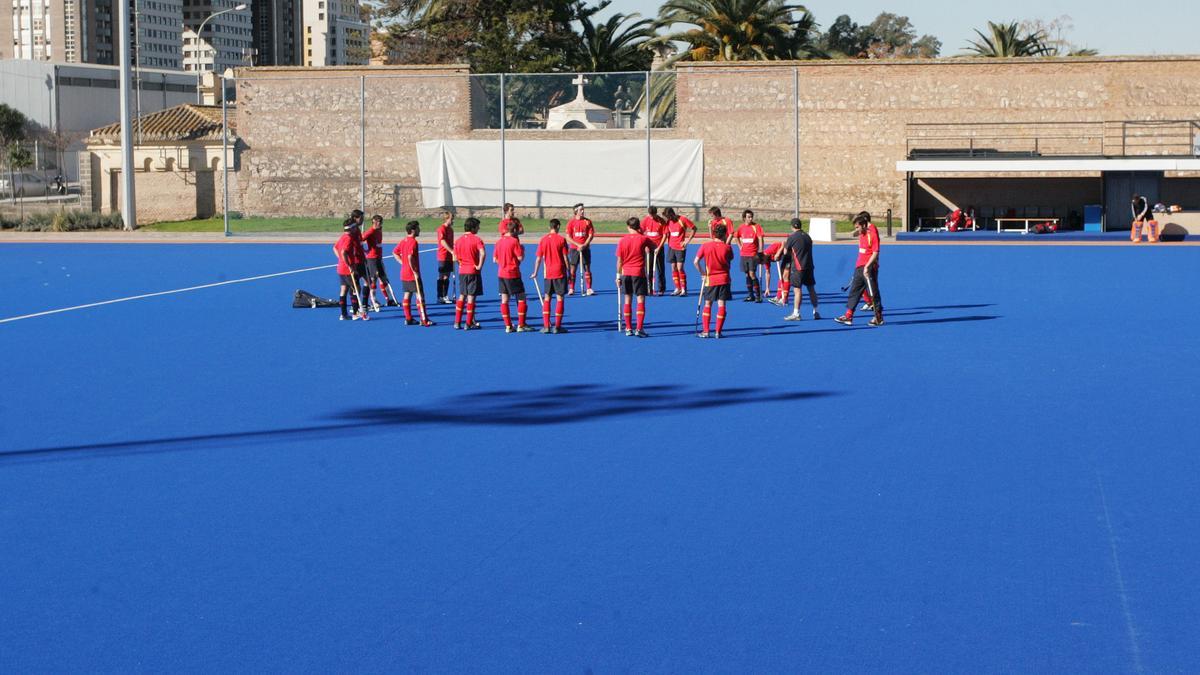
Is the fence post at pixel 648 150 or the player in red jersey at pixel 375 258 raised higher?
the fence post at pixel 648 150

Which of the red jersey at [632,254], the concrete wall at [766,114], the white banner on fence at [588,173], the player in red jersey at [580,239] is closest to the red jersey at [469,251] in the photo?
the red jersey at [632,254]

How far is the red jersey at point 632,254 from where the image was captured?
20.2 meters

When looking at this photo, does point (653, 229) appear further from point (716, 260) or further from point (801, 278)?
point (716, 260)

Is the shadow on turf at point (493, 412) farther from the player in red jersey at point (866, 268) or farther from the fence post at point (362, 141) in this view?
the fence post at point (362, 141)

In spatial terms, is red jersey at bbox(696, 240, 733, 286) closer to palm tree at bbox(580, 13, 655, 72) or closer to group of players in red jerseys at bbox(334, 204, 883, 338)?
group of players in red jerseys at bbox(334, 204, 883, 338)

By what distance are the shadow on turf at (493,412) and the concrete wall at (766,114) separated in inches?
1430

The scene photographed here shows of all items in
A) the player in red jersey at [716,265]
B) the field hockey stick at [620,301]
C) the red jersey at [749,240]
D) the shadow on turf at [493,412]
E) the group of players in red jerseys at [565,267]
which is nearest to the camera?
the shadow on turf at [493,412]

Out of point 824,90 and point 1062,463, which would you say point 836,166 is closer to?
point 824,90

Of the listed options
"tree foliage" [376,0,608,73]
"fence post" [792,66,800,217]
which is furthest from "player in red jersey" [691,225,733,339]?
"tree foliage" [376,0,608,73]

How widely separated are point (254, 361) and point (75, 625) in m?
10.9

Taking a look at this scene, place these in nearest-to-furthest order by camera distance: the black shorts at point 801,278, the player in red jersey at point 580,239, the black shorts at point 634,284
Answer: the black shorts at point 634,284, the black shorts at point 801,278, the player in red jersey at point 580,239

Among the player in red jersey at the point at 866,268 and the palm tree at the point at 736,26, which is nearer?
the player in red jersey at the point at 866,268

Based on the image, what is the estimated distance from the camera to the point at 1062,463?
11.8m

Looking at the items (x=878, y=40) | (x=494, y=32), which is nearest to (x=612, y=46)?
(x=494, y=32)
